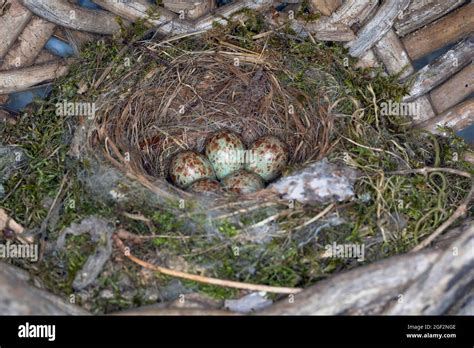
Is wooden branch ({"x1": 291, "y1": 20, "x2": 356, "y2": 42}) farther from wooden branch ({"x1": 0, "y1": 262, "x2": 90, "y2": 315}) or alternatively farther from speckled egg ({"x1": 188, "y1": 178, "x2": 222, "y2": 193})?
wooden branch ({"x1": 0, "y1": 262, "x2": 90, "y2": 315})

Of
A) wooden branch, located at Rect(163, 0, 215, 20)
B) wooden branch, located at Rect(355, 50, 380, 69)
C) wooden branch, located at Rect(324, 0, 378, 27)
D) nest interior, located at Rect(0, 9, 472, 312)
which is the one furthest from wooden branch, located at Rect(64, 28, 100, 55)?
wooden branch, located at Rect(355, 50, 380, 69)

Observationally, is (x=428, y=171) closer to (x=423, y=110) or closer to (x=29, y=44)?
(x=423, y=110)

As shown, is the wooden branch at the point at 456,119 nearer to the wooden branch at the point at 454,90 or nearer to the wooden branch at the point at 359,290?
the wooden branch at the point at 454,90

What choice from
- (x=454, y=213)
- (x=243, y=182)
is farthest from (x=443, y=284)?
(x=243, y=182)

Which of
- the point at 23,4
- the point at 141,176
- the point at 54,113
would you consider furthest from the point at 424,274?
the point at 23,4
